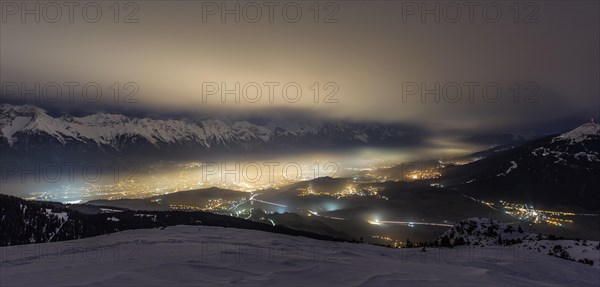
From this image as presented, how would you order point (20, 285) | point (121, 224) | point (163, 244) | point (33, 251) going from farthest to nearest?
point (121, 224)
point (163, 244)
point (33, 251)
point (20, 285)

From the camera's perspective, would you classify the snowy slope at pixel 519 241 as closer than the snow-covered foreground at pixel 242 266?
No

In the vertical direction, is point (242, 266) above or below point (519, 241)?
above

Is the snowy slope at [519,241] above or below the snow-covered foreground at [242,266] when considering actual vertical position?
below

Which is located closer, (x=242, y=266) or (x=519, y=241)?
(x=242, y=266)

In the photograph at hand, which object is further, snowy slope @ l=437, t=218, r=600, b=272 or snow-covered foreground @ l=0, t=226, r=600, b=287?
snowy slope @ l=437, t=218, r=600, b=272

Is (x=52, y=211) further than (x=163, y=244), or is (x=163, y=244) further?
(x=52, y=211)

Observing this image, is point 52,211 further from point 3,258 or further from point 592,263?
point 592,263

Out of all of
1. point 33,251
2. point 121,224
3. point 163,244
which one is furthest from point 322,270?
point 121,224

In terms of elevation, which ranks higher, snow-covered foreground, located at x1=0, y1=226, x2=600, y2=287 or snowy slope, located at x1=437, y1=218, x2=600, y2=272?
snow-covered foreground, located at x1=0, y1=226, x2=600, y2=287
